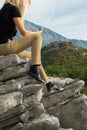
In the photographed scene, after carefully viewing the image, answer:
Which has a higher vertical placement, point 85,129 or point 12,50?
point 12,50

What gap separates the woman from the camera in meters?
15.1

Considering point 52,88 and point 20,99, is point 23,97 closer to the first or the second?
point 20,99

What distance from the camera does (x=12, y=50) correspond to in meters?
15.5

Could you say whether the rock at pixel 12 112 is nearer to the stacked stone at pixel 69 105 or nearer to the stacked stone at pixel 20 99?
the stacked stone at pixel 20 99

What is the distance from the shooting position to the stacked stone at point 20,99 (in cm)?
1467

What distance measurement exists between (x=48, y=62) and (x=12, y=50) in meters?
123

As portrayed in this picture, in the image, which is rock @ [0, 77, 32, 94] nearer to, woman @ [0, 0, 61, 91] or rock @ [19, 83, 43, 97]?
rock @ [19, 83, 43, 97]

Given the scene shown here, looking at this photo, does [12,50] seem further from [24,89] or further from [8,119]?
[8,119]

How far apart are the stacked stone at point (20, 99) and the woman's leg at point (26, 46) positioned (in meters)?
0.31

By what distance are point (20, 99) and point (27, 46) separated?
6.43ft

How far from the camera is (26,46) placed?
50.7 feet

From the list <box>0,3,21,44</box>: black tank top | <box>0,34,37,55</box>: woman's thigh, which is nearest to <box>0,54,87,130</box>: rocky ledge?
<box>0,34,37,55</box>: woman's thigh

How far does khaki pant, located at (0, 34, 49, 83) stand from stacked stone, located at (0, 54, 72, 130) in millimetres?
310

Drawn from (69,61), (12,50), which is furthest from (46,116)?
(69,61)
